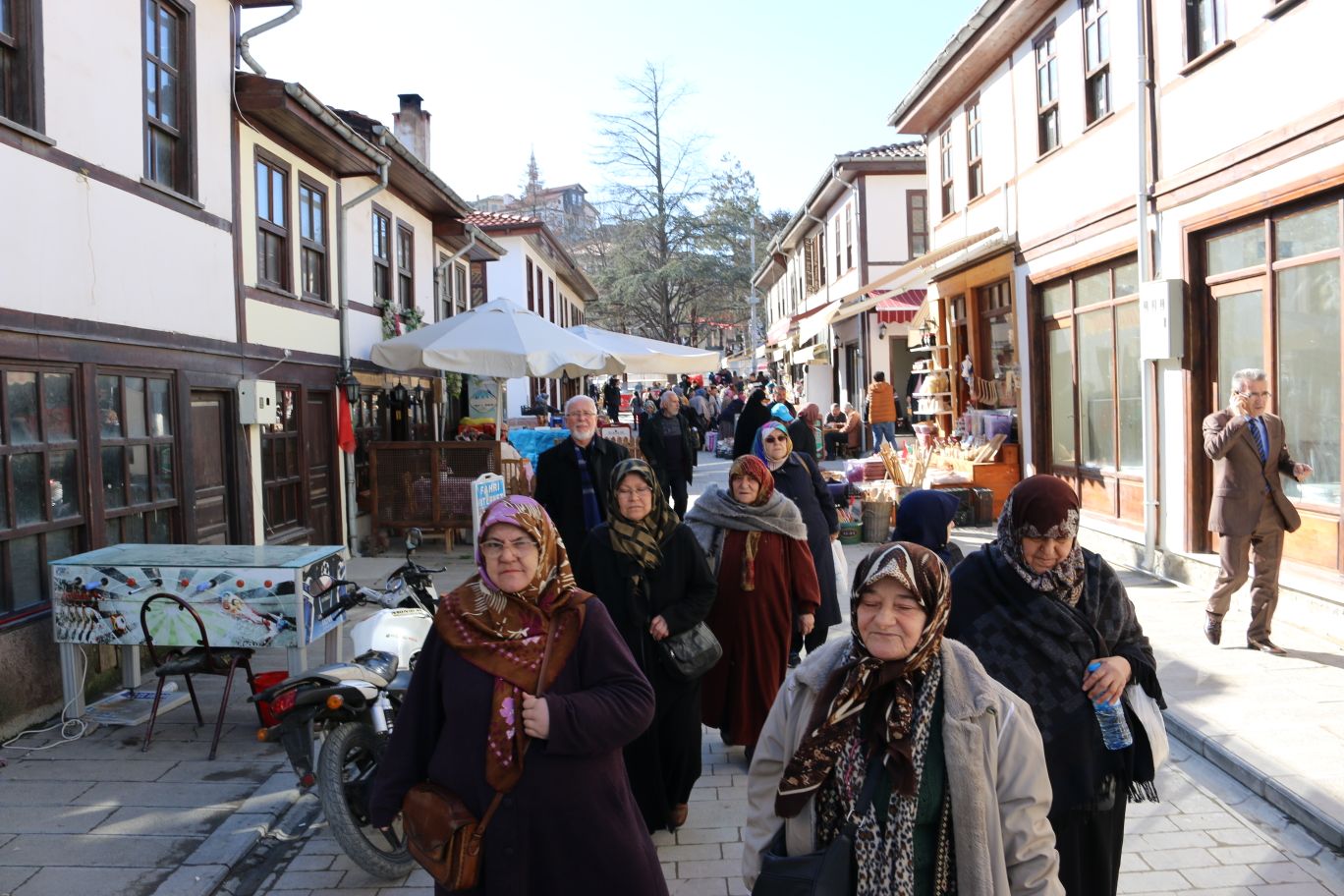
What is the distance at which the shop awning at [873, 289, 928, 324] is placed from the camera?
19125mm

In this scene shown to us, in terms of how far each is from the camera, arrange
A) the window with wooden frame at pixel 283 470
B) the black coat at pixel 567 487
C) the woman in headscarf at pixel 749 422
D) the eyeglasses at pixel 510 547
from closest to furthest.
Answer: the eyeglasses at pixel 510 547 → the black coat at pixel 567 487 → the window with wooden frame at pixel 283 470 → the woman in headscarf at pixel 749 422

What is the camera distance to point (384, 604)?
595 centimetres

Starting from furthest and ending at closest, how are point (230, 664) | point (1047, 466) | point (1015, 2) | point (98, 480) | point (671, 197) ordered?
point (671, 197), point (1047, 466), point (1015, 2), point (98, 480), point (230, 664)

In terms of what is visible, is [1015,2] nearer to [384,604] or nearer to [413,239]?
[413,239]

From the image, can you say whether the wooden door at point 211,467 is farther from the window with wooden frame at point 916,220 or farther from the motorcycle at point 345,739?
the window with wooden frame at point 916,220

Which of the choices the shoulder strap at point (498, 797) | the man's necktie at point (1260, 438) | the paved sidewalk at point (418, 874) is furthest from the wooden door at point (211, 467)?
the man's necktie at point (1260, 438)

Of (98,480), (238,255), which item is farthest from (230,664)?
(238,255)

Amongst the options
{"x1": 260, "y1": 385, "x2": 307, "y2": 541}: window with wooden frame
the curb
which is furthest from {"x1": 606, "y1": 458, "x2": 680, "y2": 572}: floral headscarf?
{"x1": 260, "y1": 385, "x2": 307, "y2": 541}: window with wooden frame

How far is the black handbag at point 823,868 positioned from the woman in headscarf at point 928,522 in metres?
1.94

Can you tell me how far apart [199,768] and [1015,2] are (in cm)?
1139

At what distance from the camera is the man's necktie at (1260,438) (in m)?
6.85

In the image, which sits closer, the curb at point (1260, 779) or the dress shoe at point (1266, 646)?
the curb at point (1260, 779)

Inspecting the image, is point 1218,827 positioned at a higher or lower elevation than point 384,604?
lower

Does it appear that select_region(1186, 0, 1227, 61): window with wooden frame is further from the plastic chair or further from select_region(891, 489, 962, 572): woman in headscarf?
the plastic chair
